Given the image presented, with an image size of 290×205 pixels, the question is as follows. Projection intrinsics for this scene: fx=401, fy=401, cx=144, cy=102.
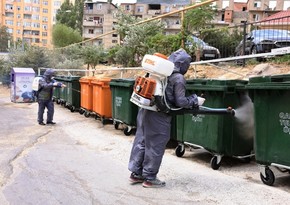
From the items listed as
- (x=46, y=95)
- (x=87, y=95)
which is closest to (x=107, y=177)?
(x=46, y=95)

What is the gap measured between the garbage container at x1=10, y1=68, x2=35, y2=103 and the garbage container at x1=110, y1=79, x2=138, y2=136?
9.53 meters

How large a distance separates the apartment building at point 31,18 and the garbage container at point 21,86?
10259 cm

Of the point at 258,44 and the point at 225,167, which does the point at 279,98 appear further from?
the point at 258,44

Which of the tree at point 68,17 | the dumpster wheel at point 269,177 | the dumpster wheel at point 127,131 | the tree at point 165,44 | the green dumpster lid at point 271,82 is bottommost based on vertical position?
the dumpster wheel at point 127,131

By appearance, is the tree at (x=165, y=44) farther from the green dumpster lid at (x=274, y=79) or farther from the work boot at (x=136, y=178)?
the work boot at (x=136, y=178)

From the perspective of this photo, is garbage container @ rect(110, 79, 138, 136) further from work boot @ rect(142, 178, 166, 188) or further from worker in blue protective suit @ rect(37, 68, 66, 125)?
work boot @ rect(142, 178, 166, 188)

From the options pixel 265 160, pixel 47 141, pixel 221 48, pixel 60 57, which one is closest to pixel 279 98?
pixel 265 160

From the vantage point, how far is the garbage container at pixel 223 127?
579 cm

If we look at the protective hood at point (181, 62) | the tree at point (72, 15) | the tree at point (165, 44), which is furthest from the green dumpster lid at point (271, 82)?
the tree at point (72, 15)

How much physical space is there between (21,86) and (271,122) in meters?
15.0

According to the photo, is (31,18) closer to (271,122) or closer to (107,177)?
(107,177)

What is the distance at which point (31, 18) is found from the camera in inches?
4843

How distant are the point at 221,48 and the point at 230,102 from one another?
7697mm

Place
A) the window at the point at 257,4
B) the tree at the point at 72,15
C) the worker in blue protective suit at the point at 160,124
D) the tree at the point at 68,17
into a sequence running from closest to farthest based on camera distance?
the worker in blue protective suit at the point at 160,124, the window at the point at 257,4, the tree at the point at 68,17, the tree at the point at 72,15
